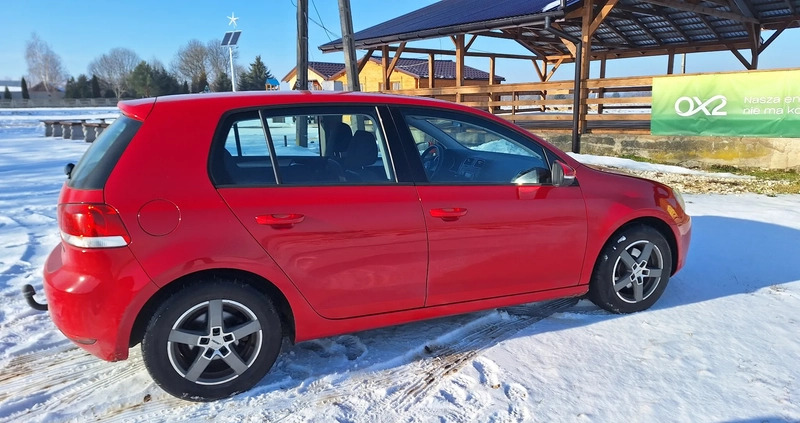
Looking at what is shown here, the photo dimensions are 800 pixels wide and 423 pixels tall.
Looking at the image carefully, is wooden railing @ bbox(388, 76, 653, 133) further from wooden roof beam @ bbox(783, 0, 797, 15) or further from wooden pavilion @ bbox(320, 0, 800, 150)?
wooden roof beam @ bbox(783, 0, 797, 15)

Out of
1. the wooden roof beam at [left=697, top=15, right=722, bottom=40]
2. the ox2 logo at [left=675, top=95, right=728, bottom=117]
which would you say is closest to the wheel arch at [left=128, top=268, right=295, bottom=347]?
the ox2 logo at [left=675, top=95, right=728, bottom=117]

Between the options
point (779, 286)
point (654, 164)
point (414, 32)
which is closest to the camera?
point (779, 286)

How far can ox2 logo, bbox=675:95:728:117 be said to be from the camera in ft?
33.5

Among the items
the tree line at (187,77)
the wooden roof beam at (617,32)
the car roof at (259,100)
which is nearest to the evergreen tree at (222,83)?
the tree line at (187,77)

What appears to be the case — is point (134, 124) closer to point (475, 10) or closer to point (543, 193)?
point (543, 193)

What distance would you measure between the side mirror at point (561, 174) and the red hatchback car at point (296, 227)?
0.04 feet

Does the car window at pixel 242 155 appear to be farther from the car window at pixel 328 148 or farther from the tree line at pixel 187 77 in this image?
the tree line at pixel 187 77

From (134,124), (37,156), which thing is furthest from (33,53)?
Result: (134,124)

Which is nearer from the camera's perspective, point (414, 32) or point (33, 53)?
point (414, 32)

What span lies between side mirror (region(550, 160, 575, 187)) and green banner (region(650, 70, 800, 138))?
27.1 ft

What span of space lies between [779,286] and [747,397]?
2.03m

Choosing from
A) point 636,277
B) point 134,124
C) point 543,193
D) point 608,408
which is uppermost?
point 134,124

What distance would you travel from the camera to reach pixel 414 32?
16641 millimetres

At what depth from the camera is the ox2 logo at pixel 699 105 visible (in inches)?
402
